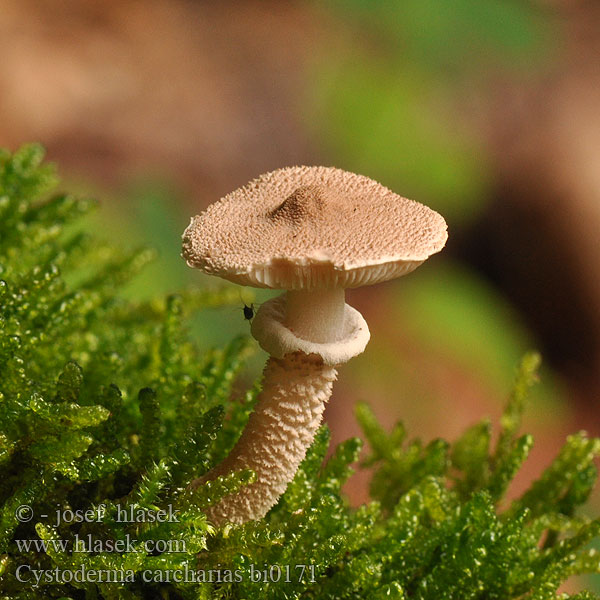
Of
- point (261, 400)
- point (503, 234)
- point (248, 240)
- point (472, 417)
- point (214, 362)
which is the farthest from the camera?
point (503, 234)

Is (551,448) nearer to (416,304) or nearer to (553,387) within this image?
(553,387)

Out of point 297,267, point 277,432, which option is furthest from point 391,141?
point 297,267

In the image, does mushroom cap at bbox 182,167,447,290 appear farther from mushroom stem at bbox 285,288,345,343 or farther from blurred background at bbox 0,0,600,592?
blurred background at bbox 0,0,600,592

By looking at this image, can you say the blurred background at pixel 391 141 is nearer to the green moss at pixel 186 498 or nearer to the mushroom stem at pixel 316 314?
the green moss at pixel 186 498

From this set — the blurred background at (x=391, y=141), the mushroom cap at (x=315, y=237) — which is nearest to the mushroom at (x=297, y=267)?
the mushroom cap at (x=315, y=237)

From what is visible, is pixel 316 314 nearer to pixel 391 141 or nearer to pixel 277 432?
pixel 277 432

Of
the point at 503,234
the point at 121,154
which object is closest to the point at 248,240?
the point at 121,154

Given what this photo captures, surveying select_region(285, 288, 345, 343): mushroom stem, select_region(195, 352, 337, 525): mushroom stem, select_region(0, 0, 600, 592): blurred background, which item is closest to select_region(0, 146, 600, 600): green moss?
select_region(195, 352, 337, 525): mushroom stem
